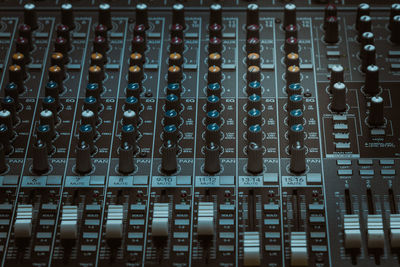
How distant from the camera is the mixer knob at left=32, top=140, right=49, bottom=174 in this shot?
17.4 ft

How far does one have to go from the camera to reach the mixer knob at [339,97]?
5570 millimetres

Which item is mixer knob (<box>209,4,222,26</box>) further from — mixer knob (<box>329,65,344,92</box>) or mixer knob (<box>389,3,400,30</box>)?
mixer knob (<box>389,3,400,30</box>)

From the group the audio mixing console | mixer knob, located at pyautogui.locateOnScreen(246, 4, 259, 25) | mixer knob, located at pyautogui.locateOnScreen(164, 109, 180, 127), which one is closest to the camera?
the audio mixing console

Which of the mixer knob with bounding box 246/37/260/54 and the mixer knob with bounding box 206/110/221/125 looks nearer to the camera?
the mixer knob with bounding box 206/110/221/125

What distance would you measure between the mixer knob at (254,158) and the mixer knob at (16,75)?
1582 millimetres

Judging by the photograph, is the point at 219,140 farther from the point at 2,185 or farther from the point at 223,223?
the point at 2,185

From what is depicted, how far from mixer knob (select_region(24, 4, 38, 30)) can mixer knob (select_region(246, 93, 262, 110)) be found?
66.7 inches

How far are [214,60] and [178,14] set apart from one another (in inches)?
21.1

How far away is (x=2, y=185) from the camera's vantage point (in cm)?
530

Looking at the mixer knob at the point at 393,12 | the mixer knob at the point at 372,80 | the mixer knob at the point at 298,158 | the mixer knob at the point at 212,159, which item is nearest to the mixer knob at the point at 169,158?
the mixer knob at the point at 212,159

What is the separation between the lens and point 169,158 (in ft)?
17.4

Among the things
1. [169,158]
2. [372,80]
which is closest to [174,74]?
[169,158]

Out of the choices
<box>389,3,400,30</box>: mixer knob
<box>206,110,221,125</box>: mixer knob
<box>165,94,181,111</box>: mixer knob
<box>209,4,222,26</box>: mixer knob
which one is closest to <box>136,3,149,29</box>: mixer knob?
<box>209,4,222,26</box>: mixer knob

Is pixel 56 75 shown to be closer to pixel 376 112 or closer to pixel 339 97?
pixel 339 97
